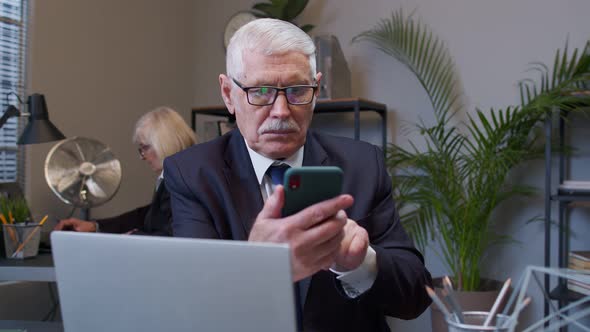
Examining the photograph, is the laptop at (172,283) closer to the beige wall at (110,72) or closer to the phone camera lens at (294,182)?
the phone camera lens at (294,182)

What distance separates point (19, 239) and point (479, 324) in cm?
190

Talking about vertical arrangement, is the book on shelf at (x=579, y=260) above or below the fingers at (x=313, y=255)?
below

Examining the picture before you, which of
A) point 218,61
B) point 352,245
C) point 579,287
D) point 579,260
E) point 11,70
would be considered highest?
point 218,61

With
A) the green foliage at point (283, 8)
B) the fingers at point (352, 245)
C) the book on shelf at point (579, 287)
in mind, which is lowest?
the book on shelf at point (579, 287)

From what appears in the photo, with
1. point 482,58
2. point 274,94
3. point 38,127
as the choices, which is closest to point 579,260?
point 482,58

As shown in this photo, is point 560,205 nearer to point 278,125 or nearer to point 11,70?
point 278,125

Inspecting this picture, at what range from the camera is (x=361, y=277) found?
3.94 feet

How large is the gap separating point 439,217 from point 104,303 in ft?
7.55

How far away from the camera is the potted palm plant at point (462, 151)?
2.77 metres

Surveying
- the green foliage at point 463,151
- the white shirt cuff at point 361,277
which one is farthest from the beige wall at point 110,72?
the white shirt cuff at point 361,277

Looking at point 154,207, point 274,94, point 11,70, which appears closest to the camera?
point 274,94

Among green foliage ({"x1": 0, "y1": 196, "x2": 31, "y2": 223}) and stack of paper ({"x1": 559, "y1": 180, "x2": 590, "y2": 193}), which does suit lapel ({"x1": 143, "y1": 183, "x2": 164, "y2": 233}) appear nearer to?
green foliage ({"x1": 0, "y1": 196, "x2": 31, "y2": 223})

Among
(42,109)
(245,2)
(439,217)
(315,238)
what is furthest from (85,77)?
(315,238)

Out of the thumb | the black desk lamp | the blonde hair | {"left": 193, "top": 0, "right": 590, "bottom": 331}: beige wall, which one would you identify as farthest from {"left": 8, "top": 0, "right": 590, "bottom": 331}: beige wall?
the thumb
